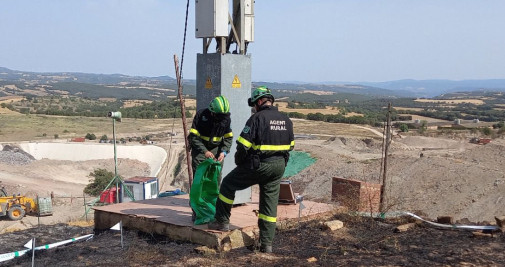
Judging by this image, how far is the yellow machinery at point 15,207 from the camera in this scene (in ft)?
82.3

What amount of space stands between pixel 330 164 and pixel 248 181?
26120mm

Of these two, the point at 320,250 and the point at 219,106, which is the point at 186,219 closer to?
the point at 219,106

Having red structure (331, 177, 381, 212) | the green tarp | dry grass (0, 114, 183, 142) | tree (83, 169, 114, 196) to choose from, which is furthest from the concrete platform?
dry grass (0, 114, 183, 142)

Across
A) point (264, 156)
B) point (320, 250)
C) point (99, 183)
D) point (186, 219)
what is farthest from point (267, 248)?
point (99, 183)

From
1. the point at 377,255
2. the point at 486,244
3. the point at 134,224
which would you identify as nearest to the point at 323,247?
the point at 377,255

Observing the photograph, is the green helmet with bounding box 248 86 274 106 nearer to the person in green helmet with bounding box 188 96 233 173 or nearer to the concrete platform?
the person in green helmet with bounding box 188 96 233 173

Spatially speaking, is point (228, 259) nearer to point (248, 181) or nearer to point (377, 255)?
point (248, 181)

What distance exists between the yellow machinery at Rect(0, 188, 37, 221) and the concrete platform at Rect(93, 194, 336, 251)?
1778 cm

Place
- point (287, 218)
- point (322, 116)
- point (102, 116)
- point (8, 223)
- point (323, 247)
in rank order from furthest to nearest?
1. point (102, 116)
2. point (322, 116)
3. point (8, 223)
4. point (287, 218)
5. point (323, 247)

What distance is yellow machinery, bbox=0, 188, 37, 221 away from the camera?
25.1 m

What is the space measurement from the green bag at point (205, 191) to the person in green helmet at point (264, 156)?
580mm

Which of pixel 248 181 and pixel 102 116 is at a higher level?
pixel 248 181

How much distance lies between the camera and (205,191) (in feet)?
25.1

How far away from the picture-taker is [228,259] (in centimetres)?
660
